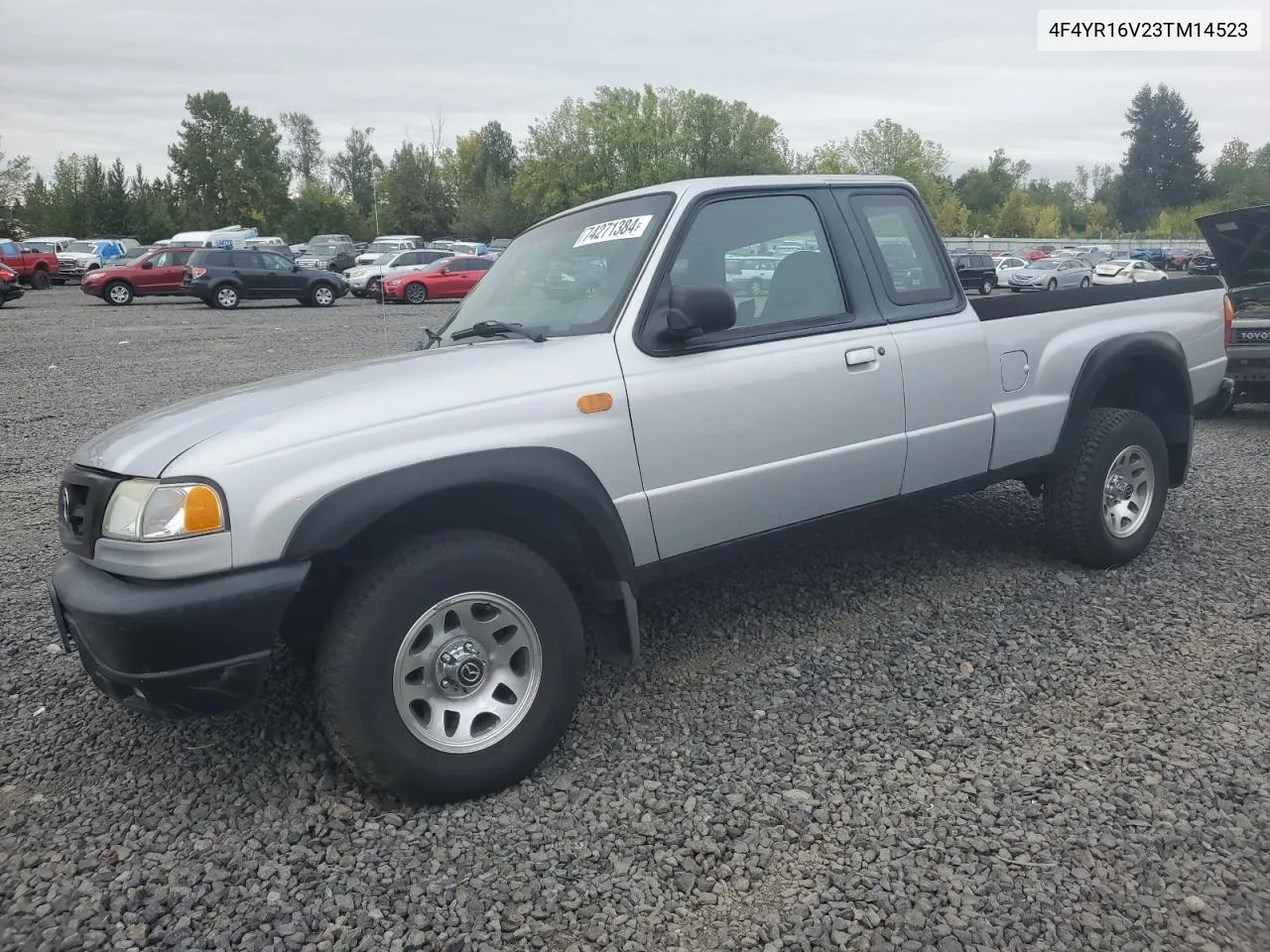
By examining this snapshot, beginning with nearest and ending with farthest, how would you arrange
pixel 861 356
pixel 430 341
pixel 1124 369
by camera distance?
pixel 861 356 → pixel 430 341 → pixel 1124 369

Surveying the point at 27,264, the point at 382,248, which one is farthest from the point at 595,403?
the point at 382,248

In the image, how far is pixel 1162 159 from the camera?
95250 mm

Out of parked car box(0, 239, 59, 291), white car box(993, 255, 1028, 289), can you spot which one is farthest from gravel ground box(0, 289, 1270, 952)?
white car box(993, 255, 1028, 289)

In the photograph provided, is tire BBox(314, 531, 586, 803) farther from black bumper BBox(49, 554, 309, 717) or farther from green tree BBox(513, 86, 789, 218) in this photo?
green tree BBox(513, 86, 789, 218)

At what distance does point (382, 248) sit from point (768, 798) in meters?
38.8

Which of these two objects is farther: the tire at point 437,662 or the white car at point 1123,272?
the white car at point 1123,272

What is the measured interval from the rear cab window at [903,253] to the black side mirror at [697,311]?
1067 mm

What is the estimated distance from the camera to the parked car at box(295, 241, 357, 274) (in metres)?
41.2

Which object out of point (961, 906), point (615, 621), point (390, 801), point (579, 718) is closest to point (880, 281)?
point (615, 621)

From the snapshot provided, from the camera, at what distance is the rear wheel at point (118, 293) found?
25.6m

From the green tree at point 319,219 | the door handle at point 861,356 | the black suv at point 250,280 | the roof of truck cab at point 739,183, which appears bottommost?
the door handle at point 861,356

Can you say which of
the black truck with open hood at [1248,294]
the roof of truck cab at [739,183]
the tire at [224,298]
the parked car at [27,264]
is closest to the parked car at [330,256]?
the parked car at [27,264]

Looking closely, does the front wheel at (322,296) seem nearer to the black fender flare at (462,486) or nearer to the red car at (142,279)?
the red car at (142,279)

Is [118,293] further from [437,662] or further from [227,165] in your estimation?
[227,165]
